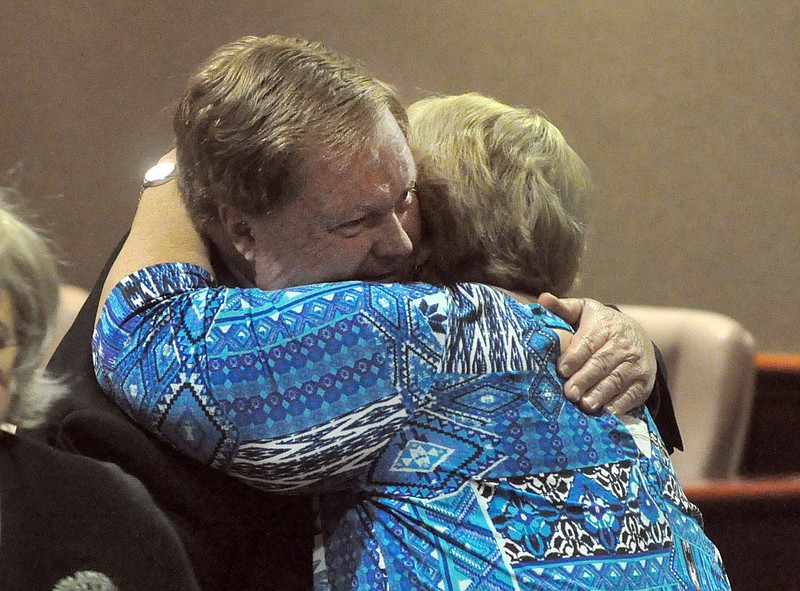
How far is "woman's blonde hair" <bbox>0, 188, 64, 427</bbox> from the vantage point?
90 cm

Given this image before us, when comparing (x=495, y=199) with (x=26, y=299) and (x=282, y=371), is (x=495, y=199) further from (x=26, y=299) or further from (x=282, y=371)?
(x=26, y=299)

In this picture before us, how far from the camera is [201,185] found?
112 cm

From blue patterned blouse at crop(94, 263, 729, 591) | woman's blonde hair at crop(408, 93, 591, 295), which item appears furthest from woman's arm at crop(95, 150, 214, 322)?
woman's blonde hair at crop(408, 93, 591, 295)

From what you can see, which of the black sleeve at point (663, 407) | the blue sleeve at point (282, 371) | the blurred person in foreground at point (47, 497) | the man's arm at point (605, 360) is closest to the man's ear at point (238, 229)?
the blue sleeve at point (282, 371)

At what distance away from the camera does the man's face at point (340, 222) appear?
1.06 m

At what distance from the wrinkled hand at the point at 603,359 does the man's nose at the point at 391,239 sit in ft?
0.64

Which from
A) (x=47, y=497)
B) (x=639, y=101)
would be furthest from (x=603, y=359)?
(x=639, y=101)

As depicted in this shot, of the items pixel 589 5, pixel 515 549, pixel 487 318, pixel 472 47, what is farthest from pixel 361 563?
pixel 589 5

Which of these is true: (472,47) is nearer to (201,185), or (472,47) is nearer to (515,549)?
(201,185)

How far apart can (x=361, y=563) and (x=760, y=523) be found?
3.67ft

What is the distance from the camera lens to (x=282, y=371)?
952 mm

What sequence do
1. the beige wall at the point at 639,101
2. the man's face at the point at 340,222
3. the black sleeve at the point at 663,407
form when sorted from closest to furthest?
the man's face at the point at 340,222 < the black sleeve at the point at 663,407 < the beige wall at the point at 639,101

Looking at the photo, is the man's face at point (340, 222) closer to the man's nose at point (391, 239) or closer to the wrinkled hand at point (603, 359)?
the man's nose at point (391, 239)

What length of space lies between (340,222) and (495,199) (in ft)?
0.67
